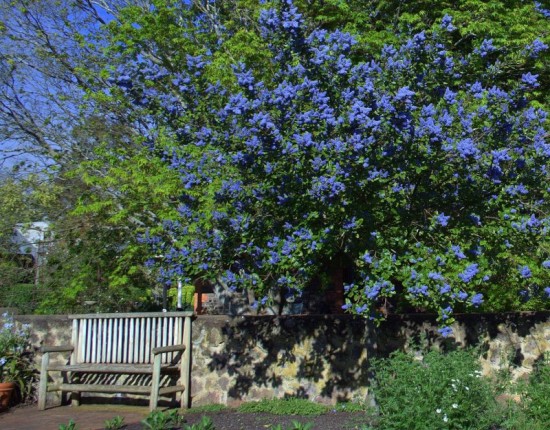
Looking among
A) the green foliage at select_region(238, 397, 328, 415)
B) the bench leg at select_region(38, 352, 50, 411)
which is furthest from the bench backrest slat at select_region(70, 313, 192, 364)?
the green foliage at select_region(238, 397, 328, 415)

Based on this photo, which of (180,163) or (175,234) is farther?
(175,234)

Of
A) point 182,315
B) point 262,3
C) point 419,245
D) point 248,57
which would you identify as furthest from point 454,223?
point 262,3

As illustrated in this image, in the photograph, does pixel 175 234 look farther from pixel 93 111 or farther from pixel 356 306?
pixel 93 111

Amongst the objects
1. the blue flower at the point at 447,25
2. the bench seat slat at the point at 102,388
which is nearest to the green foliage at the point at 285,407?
the bench seat slat at the point at 102,388

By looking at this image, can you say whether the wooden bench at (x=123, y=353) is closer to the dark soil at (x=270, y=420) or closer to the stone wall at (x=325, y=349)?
the stone wall at (x=325, y=349)

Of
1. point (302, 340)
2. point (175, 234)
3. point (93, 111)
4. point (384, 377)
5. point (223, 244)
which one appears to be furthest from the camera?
point (93, 111)

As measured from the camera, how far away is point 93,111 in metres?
15.0

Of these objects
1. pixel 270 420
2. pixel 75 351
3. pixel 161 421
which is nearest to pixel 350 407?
pixel 270 420

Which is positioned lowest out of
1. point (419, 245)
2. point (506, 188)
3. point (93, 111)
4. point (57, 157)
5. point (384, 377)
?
point (384, 377)

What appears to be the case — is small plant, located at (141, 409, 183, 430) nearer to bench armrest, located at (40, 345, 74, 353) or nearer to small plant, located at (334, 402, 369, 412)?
small plant, located at (334, 402, 369, 412)

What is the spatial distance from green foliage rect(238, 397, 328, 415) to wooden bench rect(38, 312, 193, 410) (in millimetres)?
1142

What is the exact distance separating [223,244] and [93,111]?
29.6 ft

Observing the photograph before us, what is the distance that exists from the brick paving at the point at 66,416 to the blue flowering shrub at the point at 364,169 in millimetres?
2426

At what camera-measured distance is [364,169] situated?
20.9ft
